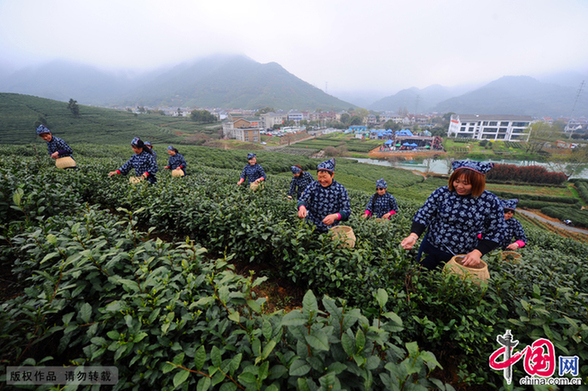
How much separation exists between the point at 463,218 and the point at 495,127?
89.2 metres

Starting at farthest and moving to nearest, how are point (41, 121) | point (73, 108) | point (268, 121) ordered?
point (268, 121) → point (73, 108) → point (41, 121)

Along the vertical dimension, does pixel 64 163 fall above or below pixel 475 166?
below

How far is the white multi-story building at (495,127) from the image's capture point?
2564 inches

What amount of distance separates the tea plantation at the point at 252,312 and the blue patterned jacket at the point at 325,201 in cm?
50

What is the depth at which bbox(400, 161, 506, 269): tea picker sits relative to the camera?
96.2 inches

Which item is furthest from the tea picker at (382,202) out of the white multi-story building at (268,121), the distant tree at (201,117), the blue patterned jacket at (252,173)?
the white multi-story building at (268,121)

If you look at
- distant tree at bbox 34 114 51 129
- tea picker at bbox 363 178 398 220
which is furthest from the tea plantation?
distant tree at bbox 34 114 51 129

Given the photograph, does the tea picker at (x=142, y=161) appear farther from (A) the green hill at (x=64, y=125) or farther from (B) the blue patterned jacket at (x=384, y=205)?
(A) the green hill at (x=64, y=125)

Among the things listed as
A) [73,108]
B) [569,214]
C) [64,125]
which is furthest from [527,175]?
[73,108]

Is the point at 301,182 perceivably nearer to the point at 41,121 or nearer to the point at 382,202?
the point at 382,202

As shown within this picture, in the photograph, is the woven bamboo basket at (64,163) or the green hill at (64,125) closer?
the woven bamboo basket at (64,163)

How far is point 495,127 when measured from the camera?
67.5 metres

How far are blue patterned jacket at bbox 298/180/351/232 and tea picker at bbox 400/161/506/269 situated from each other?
982 mm

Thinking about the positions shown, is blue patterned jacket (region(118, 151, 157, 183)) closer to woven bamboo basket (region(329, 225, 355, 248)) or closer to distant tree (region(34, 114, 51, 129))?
woven bamboo basket (region(329, 225, 355, 248))
